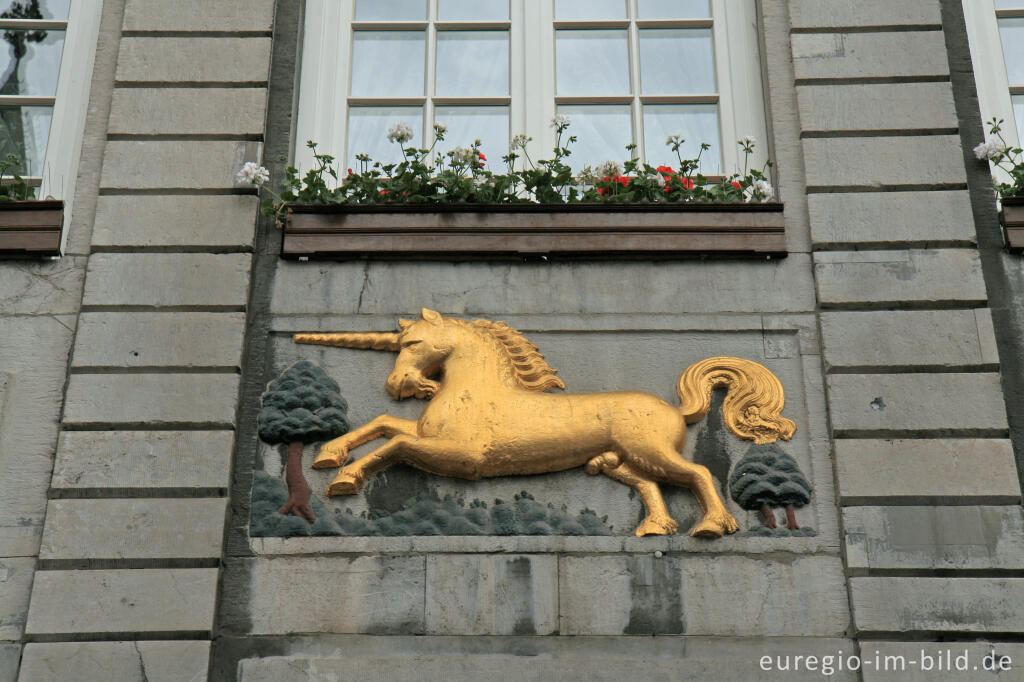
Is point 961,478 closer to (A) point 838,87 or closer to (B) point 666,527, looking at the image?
(B) point 666,527

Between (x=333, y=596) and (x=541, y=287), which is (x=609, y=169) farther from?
(x=333, y=596)

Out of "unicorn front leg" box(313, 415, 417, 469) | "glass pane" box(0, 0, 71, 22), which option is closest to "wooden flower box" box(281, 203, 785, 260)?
"unicorn front leg" box(313, 415, 417, 469)

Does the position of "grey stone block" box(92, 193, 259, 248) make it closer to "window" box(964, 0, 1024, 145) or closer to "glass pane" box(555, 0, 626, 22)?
"glass pane" box(555, 0, 626, 22)

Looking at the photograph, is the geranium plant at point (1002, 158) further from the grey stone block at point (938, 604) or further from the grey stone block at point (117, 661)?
the grey stone block at point (117, 661)

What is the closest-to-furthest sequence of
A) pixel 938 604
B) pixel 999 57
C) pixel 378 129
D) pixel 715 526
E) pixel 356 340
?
pixel 938 604, pixel 715 526, pixel 356 340, pixel 999 57, pixel 378 129

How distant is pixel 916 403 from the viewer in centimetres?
779

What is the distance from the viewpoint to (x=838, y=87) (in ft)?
29.5

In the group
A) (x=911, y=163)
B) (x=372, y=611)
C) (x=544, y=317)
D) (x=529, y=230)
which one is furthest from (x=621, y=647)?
(x=911, y=163)

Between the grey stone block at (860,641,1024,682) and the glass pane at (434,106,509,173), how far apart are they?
4590mm

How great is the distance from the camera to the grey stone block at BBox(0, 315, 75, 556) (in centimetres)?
757

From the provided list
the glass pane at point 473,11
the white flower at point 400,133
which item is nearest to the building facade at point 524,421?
the glass pane at point 473,11

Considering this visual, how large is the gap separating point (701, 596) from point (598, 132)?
12.8 feet

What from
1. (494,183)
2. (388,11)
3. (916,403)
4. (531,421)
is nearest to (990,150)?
(916,403)

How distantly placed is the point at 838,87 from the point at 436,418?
3.93 m
